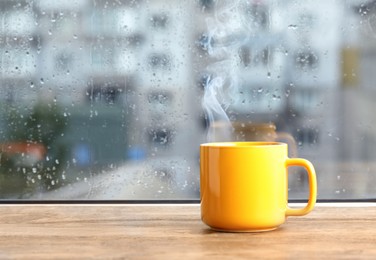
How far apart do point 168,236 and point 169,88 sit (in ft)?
2.49

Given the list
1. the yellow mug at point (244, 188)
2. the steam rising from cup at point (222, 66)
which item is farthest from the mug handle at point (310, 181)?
the steam rising from cup at point (222, 66)

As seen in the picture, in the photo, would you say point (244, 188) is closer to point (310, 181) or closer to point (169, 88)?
point (310, 181)

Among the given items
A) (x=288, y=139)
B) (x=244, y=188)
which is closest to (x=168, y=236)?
(x=244, y=188)

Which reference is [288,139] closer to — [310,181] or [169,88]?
[169,88]

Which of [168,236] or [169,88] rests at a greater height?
[169,88]

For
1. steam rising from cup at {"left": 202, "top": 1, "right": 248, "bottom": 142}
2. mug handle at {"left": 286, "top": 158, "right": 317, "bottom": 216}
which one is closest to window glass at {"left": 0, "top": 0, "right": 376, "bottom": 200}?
steam rising from cup at {"left": 202, "top": 1, "right": 248, "bottom": 142}

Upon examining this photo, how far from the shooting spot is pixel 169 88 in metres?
1.41

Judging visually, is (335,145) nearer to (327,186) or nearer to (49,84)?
(327,186)

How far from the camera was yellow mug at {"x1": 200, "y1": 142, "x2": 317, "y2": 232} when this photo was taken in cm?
69

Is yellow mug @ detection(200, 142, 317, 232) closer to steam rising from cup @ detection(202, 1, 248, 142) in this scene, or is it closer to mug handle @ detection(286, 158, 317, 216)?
mug handle @ detection(286, 158, 317, 216)

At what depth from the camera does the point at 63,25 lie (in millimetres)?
1399

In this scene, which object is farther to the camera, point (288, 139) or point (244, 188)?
point (288, 139)

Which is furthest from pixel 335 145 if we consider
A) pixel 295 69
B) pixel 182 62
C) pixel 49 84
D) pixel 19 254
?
pixel 19 254

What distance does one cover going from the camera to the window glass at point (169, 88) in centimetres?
138
